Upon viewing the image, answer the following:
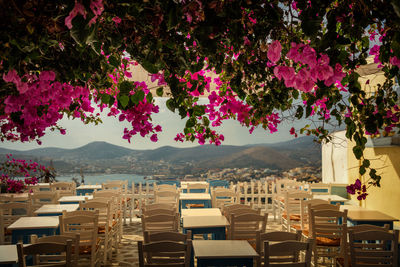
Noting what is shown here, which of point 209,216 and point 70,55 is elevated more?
point 70,55

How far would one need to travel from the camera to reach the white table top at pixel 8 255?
2898mm

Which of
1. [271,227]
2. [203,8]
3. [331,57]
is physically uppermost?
[203,8]

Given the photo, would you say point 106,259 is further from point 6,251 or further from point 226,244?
point 226,244

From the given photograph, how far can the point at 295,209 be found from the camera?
242 inches

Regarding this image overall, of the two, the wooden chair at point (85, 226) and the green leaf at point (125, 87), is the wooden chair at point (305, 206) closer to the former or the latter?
the wooden chair at point (85, 226)

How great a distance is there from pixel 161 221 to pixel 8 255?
166 cm

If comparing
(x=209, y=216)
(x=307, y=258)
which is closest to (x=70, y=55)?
(x=307, y=258)

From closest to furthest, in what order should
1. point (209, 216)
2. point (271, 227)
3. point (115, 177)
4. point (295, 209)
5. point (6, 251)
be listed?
point (6, 251) → point (209, 216) → point (295, 209) → point (271, 227) → point (115, 177)

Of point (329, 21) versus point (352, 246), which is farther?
point (352, 246)

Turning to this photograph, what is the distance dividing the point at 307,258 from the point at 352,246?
747mm

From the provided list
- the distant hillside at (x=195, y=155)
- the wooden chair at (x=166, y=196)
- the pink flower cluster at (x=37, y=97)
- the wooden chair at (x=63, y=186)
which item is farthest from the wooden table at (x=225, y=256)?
the distant hillside at (x=195, y=155)

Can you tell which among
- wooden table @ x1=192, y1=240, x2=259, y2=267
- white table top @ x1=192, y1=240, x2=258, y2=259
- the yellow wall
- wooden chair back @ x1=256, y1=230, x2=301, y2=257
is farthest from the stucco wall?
wooden table @ x1=192, y1=240, x2=259, y2=267

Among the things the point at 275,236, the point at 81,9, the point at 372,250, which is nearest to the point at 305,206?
the point at 372,250

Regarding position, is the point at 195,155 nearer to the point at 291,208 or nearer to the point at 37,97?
the point at 291,208
